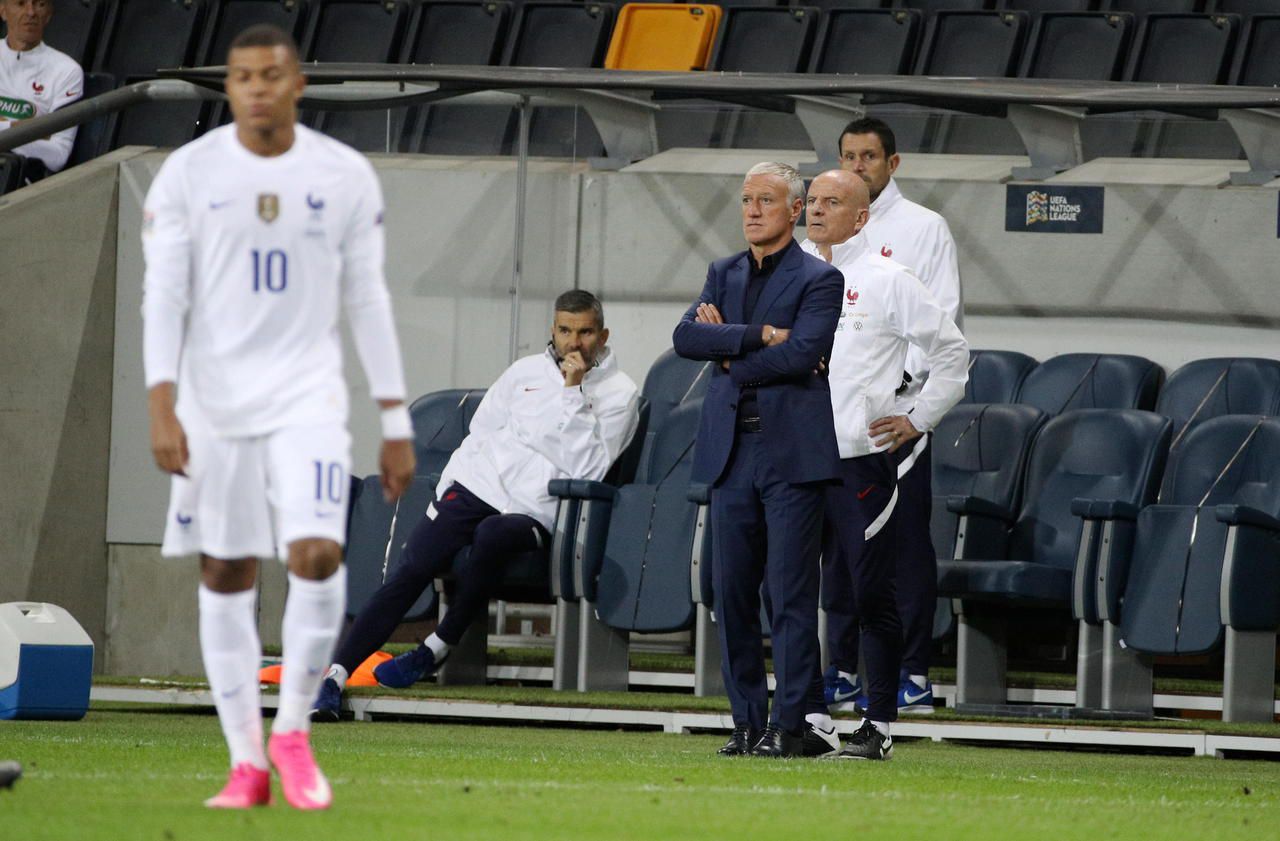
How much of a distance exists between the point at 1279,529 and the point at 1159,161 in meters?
2.14

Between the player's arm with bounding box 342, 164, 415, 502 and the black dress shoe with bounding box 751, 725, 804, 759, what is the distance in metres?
2.01

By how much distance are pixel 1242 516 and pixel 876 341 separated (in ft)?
4.84

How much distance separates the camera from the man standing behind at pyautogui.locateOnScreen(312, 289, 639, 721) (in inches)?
304

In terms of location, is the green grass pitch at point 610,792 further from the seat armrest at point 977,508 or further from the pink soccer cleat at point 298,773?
the seat armrest at point 977,508

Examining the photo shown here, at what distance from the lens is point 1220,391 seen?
7836 mm

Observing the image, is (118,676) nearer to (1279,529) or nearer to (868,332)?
(868,332)

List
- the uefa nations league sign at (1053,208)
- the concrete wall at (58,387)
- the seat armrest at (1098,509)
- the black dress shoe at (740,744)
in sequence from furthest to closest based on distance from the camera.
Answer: the concrete wall at (58,387) < the uefa nations league sign at (1053,208) < the seat armrest at (1098,509) < the black dress shoe at (740,744)

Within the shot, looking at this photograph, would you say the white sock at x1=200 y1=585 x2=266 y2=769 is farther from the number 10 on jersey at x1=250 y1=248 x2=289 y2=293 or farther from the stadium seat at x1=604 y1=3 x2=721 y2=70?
the stadium seat at x1=604 y1=3 x2=721 y2=70

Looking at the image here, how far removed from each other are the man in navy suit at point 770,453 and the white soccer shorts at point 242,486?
197 cm

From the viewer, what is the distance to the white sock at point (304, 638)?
12.7ft

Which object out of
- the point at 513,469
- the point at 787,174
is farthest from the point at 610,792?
the point at 513,469

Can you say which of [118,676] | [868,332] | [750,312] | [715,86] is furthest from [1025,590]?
[118,676]

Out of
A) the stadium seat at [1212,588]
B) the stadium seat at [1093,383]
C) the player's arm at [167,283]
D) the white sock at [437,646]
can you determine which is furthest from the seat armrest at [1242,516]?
the player's arm at [167,283]

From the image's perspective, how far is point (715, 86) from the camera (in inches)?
324
